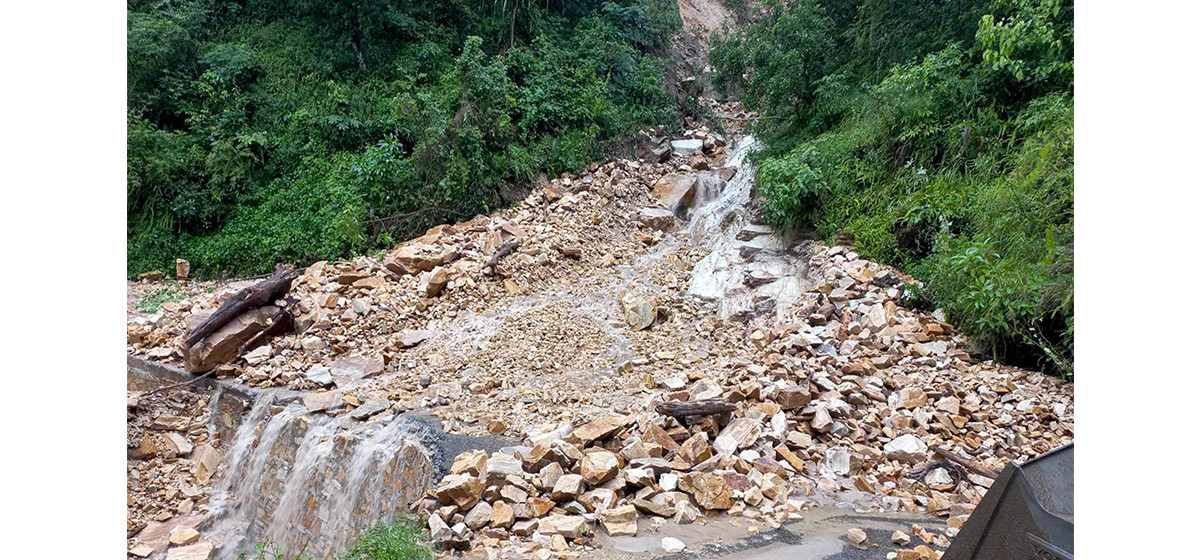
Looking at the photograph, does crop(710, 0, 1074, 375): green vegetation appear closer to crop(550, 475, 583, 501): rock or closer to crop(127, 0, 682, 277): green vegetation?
crop(127, 0, 682, 277): green vegetation

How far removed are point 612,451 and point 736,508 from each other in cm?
93

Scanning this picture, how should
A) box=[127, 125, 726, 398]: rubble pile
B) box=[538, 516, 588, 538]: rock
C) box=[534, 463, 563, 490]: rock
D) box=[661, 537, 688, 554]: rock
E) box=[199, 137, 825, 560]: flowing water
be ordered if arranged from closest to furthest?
box=[661, 537, 688, 554]: rock
box=[538, 516, 588, 538]: rock
box=[534, 463, 563, 490]: rock
box=[199, 137, 825, 560]: flowing water
box=[127, 125, 726, 398]: rubble pile

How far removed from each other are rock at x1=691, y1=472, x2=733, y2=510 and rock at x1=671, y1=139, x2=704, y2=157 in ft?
29.7

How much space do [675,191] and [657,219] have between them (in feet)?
3.21

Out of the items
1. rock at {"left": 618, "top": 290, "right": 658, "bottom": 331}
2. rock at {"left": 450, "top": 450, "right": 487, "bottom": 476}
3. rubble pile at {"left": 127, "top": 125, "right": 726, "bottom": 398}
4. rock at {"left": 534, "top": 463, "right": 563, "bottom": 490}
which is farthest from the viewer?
rock at {"left": 618, "top": 290, "right": 658, "bottom": 331}

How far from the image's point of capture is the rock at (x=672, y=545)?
3.40m

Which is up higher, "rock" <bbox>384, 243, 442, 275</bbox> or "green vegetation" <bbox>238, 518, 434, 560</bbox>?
"rock" <bbox>384, 243, 442, 275</bbox>

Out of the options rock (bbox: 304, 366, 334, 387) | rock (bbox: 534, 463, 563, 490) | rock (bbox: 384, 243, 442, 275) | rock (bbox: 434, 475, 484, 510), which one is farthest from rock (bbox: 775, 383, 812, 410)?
rock (bbox: 384, 243, 442, 275)

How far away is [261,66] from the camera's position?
11.6 metres

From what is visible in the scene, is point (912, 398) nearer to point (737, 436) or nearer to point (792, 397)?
point (792, 397)

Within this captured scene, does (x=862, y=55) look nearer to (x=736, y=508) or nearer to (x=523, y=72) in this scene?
(x=523, y=72)

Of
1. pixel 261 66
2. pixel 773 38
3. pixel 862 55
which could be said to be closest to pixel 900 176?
pixel 862 55

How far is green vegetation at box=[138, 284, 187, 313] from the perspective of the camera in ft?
27.7

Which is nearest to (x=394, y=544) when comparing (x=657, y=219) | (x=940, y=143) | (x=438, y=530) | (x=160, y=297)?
(x=438, y=530)
